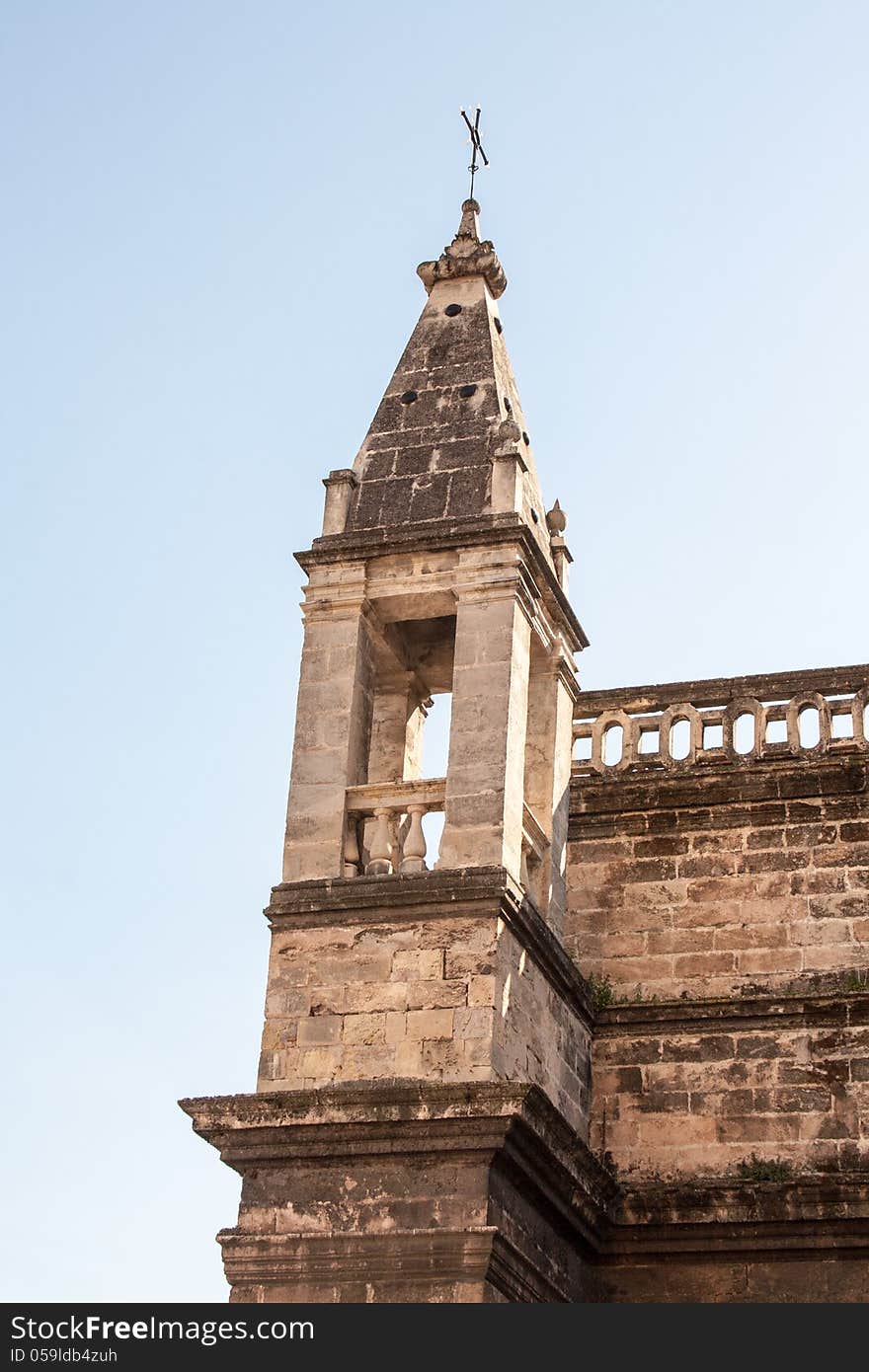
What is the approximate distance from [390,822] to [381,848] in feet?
0.65

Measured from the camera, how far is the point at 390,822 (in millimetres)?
11914

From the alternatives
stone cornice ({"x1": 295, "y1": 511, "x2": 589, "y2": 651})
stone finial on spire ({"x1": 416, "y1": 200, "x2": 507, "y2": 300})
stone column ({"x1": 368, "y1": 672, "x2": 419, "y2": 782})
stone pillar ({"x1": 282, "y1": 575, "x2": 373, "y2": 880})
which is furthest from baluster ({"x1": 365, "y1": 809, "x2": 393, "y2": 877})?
stone finial on spire ({"x1": 416, "y1": 200, "x2": 507, "y2": 300})

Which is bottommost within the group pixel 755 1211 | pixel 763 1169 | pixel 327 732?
pixel 755 1211

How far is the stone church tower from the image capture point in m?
10.7

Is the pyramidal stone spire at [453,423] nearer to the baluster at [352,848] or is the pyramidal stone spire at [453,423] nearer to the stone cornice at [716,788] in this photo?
the stone cornice at [716,788]

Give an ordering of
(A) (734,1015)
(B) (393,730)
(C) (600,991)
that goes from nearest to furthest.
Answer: (A) (734,1015)
(C) (600,991)
(B) (393,730)

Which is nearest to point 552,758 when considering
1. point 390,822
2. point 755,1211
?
point 390,822

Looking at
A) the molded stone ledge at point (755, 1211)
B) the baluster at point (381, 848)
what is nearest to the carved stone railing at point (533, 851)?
the baluster at point (381, 848)

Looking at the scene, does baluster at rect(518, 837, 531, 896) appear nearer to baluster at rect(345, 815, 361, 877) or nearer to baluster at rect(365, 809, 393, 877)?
baluster at rect(365, 809, 393, 877)

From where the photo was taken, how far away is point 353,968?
11.2 meters

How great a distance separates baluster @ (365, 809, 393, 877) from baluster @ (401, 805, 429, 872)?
92 mm

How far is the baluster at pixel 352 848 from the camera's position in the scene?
11.8 meters

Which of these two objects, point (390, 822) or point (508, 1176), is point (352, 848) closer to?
point (390, 822)

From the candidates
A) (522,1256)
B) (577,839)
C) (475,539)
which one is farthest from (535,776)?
(522,1256)
